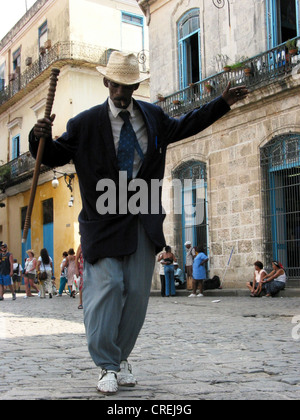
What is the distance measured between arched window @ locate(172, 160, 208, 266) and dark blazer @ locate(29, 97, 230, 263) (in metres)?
13.6

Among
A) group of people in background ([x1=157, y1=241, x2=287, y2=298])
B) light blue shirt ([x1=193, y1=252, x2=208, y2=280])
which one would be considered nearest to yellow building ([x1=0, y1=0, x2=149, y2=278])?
group of people in background ([x1=157, y1=241, x2=287, y2=298])

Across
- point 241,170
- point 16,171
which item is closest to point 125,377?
point 241,170

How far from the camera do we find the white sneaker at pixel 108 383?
11.8 ft

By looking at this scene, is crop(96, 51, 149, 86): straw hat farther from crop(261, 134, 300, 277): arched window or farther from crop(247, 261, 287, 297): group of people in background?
crop(261, 134, 300, 277): arched window

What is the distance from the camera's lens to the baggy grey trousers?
370cm

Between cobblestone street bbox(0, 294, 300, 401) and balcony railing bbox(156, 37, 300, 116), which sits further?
balcony railing bbox(156, 37, 300, 116)

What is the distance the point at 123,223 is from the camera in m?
3.80

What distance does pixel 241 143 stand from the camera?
16.3 meters

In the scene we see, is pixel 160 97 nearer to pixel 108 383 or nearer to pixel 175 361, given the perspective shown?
pixel 175 361

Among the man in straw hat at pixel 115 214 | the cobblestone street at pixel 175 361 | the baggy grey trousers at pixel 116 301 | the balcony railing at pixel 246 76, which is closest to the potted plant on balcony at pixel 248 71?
the balcony railing at pixel 246 76

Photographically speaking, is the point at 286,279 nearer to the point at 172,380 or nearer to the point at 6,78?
the point at 172,380

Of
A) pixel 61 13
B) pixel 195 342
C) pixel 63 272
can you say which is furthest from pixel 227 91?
pixel 61 13
